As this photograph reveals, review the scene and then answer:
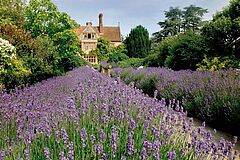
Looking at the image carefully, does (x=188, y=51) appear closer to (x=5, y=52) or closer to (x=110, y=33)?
(x=5, y=52)

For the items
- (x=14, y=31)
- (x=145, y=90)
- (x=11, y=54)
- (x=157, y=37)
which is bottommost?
(x=145, y=90)

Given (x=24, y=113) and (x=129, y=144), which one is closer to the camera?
(x=129, y=144)

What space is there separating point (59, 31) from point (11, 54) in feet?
21.4

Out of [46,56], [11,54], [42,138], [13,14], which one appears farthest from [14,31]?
[13,14]

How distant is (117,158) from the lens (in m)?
2.05

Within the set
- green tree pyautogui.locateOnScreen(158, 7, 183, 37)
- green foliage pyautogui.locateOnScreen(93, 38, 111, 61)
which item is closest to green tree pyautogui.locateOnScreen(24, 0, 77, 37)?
green tree pyautogui.locateOnScreen(158, 7, 183, 37)

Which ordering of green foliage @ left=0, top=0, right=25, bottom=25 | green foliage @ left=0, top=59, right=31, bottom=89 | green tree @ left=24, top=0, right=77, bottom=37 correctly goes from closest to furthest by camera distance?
green foliage @ left=0, top=59, right=31, bottom=89
green tree @ left=24, top=0, right=77, bottom=37
green foliage @ left=0, top=0, right=25, bottom=25

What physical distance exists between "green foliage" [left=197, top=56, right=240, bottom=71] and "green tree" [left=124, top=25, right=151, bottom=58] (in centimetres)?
2229

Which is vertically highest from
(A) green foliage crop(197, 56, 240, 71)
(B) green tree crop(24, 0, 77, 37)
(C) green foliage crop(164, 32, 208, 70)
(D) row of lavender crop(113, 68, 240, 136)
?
(B) green tree crop(24, 0, 77, 37)

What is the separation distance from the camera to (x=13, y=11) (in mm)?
25953

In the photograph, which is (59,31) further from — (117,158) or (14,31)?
(117,158)

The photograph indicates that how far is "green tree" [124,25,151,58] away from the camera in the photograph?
106ft

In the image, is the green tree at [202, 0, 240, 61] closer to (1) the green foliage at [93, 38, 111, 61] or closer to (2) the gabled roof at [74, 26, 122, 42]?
(1) the green foliage at [93, 38, 111, 61]

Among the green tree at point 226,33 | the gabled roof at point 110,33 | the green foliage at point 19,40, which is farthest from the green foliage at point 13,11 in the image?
the gabled roof at point 110,33
